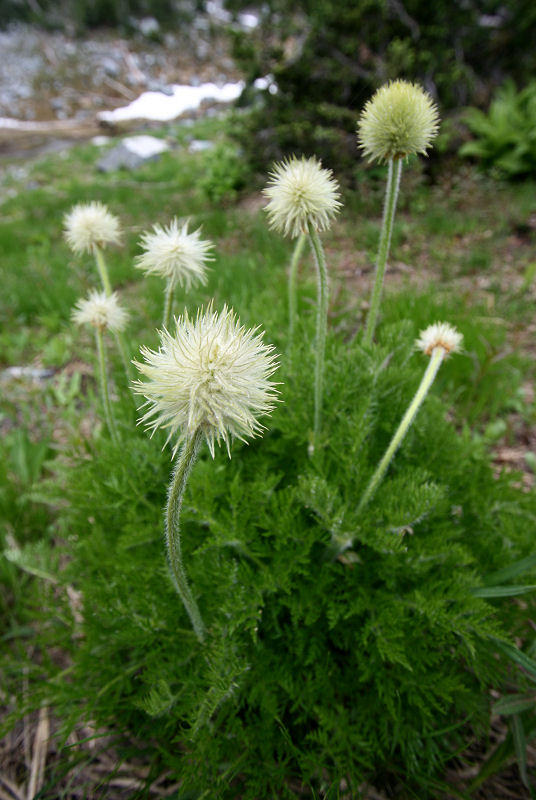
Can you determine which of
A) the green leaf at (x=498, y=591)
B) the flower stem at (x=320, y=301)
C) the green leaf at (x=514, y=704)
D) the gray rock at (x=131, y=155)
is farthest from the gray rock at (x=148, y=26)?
the green leaf at (x=514, y=704)

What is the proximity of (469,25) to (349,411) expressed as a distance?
23.8ft

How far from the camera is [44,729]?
1867mm

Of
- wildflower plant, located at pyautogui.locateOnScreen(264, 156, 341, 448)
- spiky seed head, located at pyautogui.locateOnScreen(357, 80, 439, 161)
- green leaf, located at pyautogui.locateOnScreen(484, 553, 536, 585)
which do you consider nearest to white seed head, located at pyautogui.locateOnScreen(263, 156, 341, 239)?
wildflower plant, located at pyautogui.locateOnScreen(264, 156, 341, 448)

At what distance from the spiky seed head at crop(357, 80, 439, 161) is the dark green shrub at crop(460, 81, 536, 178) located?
592 centimetres

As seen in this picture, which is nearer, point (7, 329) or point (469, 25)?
point (7, 329)

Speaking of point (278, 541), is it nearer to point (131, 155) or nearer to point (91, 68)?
point (131, 155)

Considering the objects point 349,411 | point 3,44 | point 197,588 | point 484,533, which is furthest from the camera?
point 3,44

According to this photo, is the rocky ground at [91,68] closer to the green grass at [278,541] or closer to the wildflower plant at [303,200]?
the green grass at [278,541]

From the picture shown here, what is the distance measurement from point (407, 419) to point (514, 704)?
911 millimetres

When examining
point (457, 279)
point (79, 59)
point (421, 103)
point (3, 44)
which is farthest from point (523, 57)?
point (3, 44)

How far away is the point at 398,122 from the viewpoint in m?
1.39

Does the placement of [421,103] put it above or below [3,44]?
below

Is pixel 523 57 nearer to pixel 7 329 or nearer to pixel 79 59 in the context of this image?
pixel 7 329

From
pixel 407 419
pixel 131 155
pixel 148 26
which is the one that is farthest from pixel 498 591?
pixel 148 26
